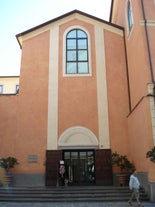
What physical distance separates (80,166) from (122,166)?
2.64m

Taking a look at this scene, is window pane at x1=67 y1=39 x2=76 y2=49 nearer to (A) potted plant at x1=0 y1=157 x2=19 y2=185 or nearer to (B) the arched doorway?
(B) the arched doorway

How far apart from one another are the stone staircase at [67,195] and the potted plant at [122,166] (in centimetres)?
147

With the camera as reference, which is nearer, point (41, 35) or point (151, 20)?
point (151, 20)

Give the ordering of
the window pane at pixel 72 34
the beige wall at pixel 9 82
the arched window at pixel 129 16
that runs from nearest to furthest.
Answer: the arched window at pixel 129 16 → the window pane at pixel 72 34 → the beige wall at pixel 9 82

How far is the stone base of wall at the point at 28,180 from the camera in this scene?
14.7 metres

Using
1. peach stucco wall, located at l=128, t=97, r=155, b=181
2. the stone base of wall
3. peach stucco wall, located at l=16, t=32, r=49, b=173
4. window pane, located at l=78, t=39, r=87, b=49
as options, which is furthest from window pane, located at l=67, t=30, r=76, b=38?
the stone base of wall

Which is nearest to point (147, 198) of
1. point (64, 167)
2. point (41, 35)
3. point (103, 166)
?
point (103, 166)

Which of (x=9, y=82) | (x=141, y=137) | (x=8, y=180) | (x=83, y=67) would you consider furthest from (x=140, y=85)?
(x=9, y=82)

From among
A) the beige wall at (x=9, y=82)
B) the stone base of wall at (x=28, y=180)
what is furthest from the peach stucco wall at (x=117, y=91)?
the beige wall at (x=9, y=82)

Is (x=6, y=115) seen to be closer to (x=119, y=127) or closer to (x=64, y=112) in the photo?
(x=64, y=112)

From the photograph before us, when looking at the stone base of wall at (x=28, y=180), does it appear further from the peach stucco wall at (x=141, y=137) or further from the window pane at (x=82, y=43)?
the window pane at (x=82, y=43)

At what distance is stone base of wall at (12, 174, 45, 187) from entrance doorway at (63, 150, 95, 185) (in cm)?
172

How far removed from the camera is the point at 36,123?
621 inches

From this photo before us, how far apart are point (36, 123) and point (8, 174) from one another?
354 cm
